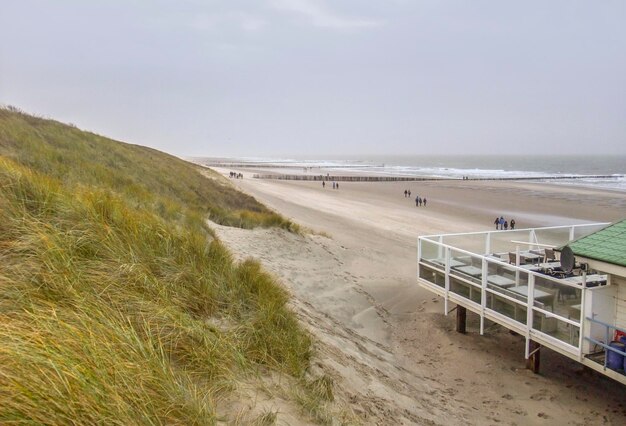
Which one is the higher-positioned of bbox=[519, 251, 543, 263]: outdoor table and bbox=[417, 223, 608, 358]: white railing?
bbox=[519, 251, 543, 263]: outdoor table

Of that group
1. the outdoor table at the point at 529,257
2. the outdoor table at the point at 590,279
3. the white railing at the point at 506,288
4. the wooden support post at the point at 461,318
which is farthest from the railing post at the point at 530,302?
the wooden support post at the point at 461,318

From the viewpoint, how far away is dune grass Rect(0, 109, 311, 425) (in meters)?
2.50

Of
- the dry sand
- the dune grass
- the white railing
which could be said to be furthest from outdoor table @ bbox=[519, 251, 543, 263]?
the dune grass

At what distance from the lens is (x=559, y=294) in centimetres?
736

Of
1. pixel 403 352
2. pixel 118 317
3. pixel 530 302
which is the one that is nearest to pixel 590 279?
pixel 530 302

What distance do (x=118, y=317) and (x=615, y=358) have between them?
7024mm

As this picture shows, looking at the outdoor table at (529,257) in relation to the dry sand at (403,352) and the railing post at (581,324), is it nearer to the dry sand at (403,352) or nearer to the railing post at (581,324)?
the dry sand at (403,352)

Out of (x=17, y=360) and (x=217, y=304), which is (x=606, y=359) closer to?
(x=217, y=304)

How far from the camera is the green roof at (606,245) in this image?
6.79 m

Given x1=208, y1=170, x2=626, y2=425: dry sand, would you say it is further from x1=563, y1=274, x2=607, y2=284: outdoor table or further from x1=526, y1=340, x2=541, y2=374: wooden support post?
x1=563, y1=274, x2=607, y2=284: outdoor table

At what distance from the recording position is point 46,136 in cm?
1566

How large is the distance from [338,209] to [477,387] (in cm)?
2629

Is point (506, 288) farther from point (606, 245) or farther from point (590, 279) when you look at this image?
point (606, 245)

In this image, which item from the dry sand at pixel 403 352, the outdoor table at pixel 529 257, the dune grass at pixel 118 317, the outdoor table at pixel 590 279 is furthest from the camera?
the outdoor table at pixel 529 257
